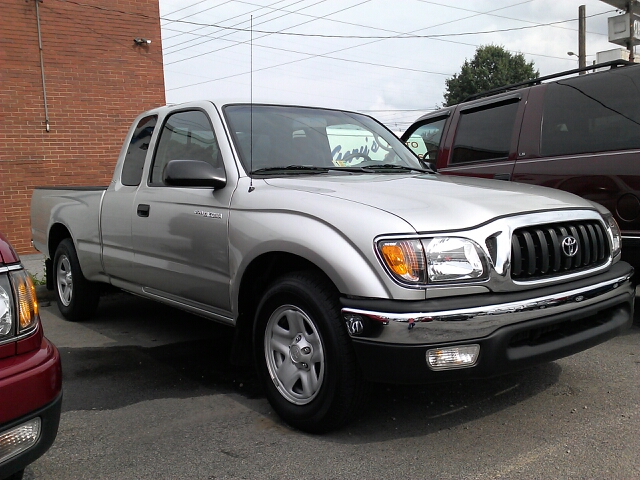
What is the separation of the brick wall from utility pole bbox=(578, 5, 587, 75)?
53.6 ft

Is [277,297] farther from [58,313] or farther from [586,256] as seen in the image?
[58,313]

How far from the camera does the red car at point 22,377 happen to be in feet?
7.13

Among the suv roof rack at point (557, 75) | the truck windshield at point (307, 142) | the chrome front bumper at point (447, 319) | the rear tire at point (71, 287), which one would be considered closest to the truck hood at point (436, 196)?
the truck windshield at point (307, 142)

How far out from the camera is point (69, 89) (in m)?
10.4

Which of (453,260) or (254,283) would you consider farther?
(254,283)

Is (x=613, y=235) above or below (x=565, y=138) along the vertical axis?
below

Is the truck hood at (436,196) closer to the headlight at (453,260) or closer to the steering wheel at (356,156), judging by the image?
the headlight at (453,260)

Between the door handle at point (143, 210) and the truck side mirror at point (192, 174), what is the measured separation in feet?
2.82

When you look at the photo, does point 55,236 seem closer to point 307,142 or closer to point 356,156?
point 307,142

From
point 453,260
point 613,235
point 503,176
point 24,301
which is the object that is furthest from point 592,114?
point 24,301

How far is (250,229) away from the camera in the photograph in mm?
3561

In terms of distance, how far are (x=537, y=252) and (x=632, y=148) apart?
2.07 m

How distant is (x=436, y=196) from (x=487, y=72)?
60.9 meters

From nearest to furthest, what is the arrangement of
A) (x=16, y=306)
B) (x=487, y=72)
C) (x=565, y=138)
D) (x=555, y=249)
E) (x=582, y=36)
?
(x=16, y=306) < (x=555, y=249) < (x=565, y=138) < (x=582, y=36) < (x=487, y=72)
